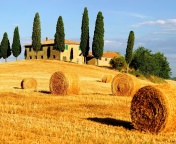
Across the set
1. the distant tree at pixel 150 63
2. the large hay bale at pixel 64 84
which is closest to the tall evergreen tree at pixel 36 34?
the distant tree at pixel 150 63

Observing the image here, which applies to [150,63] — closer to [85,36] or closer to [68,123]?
[85,36]

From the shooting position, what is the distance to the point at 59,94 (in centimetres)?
2923

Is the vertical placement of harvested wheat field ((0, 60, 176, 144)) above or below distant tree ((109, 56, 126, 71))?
below

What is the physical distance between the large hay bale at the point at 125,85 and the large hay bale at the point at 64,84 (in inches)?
128

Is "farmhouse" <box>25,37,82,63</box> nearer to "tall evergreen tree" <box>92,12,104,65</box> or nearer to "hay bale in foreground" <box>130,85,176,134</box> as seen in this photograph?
"tall evergreen tree" <box>92,12,104,65</box>

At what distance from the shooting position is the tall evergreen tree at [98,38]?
82625 mm

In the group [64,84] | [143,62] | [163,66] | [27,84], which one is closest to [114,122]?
[64,84]

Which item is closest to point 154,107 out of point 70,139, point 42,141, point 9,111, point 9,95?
point 70,139

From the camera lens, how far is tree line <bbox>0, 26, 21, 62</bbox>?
88812 millimetres

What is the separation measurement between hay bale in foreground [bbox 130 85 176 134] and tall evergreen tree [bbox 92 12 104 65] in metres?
67.5

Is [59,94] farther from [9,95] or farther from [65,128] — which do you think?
[65,128]

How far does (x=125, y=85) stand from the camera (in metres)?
30.0

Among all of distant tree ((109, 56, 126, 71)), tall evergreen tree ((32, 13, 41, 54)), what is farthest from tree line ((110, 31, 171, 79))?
tall evergreen tree ((32, 13, 41, 54))

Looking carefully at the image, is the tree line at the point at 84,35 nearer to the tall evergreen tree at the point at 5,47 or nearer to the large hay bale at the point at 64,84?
the tall evergreen tree at the point at 5,47
